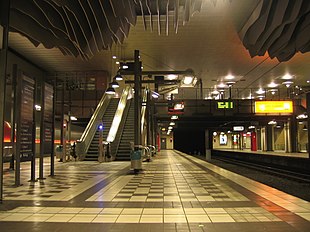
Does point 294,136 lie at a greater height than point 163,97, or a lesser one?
lesser

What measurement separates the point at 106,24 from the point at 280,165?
1806 centimetres

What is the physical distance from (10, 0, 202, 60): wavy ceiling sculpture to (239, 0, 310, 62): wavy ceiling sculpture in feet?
3.02

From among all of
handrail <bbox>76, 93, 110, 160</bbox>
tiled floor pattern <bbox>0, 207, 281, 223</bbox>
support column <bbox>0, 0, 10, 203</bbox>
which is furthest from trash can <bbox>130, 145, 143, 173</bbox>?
handrail <bbox>76, 93, 110, 160</bbox>

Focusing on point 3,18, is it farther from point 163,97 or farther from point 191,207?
point 163,97

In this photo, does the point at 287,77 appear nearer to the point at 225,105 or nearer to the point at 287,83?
the point at 287,83

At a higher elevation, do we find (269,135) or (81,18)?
(81,18)

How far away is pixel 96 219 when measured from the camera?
440cm

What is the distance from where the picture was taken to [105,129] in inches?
752

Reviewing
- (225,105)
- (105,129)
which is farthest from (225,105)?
(105,129)

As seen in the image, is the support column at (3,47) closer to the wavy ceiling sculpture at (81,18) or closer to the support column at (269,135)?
the wavy ceiling sculpture at (81,18)

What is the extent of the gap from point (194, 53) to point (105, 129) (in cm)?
670

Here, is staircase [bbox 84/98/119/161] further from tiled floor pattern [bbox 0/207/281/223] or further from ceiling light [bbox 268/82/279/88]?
tiled floor pattern [bbox 0/207/281/223]

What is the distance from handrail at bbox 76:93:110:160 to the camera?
1695cm

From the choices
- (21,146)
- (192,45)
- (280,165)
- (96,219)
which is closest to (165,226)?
(96,219)
